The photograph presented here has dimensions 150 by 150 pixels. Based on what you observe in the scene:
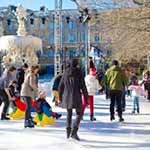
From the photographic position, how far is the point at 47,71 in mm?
88938

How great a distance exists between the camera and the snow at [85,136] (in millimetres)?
9367

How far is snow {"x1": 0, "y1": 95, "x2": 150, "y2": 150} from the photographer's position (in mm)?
9367

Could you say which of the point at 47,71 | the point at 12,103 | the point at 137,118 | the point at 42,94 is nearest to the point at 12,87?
the point at 12,103

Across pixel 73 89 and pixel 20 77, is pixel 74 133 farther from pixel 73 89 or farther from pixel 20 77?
pixel 20 77

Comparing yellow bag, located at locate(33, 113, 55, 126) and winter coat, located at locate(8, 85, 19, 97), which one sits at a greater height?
winter coat, located at locate(8, 85, 19, 97)

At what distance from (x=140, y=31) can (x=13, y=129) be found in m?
11.9

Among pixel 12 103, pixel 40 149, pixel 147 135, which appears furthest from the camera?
pixel 12 103

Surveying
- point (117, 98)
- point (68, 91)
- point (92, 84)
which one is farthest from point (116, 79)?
point (68, 91)

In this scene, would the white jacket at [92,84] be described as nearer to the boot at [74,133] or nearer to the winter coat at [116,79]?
the winter coat at [116,79]

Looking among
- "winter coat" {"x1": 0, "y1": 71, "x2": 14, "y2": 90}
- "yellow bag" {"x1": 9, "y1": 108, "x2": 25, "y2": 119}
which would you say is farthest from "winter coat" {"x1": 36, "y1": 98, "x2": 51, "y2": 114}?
"yellow bag" {"x1": 9, "y1": 108, "x2": 25, "y2": 119}

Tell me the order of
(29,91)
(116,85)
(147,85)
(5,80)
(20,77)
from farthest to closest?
(147,85)
(20,77)
(5,80)
(116,85)
(29,91)

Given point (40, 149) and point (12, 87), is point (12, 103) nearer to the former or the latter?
point (12, 87)

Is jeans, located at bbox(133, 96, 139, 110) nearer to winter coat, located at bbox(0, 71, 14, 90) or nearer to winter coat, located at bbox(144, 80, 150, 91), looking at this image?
winter coat, located at bbox(0, 71, 14, 90)

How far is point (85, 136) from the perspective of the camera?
420 inches
